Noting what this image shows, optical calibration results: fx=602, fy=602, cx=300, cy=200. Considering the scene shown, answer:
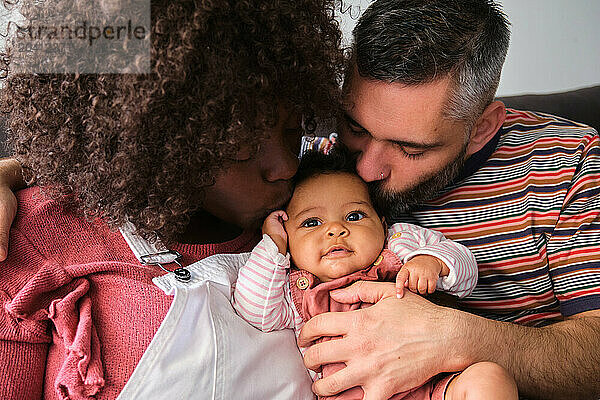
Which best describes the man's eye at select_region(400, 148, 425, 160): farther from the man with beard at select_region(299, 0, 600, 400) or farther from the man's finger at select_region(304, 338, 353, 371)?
the man's finger at select_region(304, 338, 353, 371)

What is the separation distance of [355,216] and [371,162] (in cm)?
16

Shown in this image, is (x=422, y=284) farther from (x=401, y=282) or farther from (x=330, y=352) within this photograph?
(x=330, y=352)

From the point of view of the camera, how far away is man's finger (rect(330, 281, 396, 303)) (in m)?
1.30

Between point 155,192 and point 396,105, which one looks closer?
point 155,192

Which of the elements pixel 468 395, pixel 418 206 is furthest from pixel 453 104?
pixel 468 395

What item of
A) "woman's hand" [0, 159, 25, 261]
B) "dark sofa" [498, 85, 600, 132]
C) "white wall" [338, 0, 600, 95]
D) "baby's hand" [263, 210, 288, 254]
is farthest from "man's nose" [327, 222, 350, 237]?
"white wall" [338, 0, 600, 95]

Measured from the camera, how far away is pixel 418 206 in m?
1.67

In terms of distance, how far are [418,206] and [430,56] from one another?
0.44 m

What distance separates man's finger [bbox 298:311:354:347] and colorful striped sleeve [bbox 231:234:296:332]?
60mm

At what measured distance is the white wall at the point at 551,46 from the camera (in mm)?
3129

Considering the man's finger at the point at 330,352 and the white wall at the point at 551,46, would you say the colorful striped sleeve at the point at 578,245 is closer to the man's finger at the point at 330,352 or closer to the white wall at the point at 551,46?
the man's finger at the point at 330,352

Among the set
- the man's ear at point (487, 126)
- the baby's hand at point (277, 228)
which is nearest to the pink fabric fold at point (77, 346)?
the baby's hand at point (277, 228)

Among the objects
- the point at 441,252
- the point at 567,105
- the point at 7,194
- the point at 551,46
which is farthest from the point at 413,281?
the point at 551,46

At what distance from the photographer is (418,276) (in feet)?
4.22
